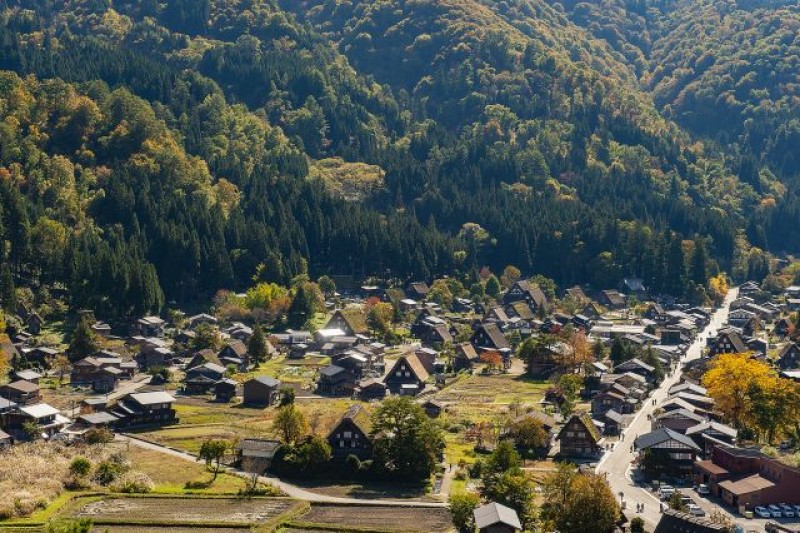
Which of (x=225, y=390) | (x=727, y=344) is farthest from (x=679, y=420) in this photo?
(x=225, y=390)

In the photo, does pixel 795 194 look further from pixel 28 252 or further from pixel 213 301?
pixel 28 252

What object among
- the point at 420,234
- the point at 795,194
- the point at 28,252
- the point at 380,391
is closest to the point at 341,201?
the point at 420,234

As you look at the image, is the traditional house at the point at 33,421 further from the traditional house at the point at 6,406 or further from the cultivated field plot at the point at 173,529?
the cultivated field plot at the point at 173,529

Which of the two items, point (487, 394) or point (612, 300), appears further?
point (612, 300)

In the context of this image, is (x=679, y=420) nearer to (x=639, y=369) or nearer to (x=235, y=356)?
(x=639, y=369)

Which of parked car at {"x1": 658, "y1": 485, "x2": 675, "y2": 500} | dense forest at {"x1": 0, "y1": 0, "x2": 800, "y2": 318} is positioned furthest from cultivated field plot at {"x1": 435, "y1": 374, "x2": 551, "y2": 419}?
dense forest at {"x1": 0, "y1": 0, "x2": 800, "y2": 318}

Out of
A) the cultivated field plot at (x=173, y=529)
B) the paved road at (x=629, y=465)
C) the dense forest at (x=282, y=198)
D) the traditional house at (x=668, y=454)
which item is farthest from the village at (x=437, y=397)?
the dense forest at (x=282, y=198)
